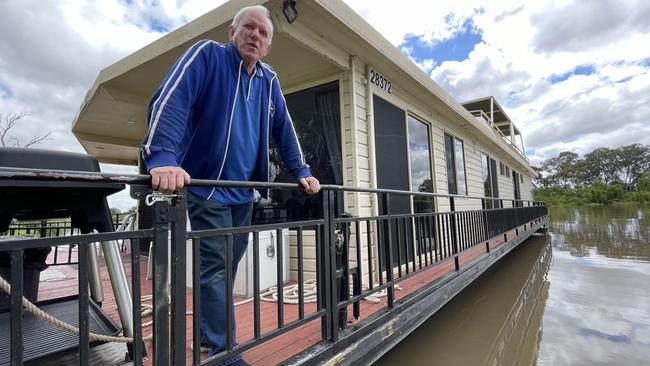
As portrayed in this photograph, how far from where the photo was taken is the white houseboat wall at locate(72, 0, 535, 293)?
2.74m

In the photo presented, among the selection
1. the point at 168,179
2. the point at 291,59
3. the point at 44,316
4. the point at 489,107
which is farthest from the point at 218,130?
the point at 489,107

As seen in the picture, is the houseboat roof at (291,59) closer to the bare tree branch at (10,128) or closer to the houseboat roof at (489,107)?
the bare tree branch at (10,128)

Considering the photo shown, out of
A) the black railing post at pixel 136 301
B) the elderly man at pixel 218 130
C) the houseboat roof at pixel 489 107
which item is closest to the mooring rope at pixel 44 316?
the black railing post at pixel 136 301

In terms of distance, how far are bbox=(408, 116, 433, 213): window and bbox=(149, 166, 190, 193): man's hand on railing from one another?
12.2 feet

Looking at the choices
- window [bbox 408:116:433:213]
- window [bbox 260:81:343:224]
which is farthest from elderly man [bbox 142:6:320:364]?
window [bbox 408:116:433:213]

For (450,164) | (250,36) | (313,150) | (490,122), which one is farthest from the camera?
(490,122)

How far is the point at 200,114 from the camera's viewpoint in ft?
4.21

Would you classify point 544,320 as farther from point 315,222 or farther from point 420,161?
point 315,222

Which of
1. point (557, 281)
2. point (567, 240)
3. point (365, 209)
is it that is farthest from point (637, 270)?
point (365, 209)

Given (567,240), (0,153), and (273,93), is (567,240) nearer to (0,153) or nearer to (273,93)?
(273,93)

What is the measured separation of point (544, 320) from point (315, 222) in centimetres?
301

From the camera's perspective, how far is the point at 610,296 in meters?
3.94

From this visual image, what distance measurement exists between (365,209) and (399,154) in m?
1.09

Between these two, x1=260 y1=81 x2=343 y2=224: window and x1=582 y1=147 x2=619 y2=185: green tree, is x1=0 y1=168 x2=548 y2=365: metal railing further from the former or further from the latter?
x1=582 y1=147 x2=619 y2=185: green tree
